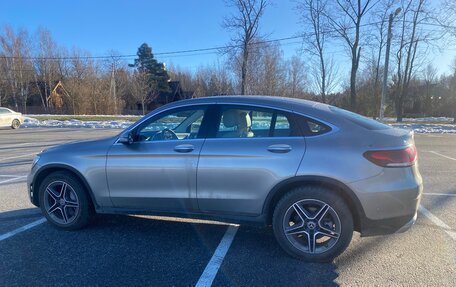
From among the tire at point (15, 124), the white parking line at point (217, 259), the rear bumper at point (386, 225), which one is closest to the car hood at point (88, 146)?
the white parking line at point (217, 259)


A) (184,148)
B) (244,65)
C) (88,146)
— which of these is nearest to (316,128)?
(184,148)

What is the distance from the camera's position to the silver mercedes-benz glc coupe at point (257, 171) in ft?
10.1

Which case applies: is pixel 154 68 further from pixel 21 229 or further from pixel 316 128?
pixel 316 128

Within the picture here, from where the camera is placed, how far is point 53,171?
4.11 m

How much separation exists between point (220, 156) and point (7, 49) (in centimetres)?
5839

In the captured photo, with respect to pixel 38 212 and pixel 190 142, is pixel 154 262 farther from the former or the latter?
pixel 38 212

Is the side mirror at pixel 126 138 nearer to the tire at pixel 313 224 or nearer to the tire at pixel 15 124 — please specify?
the tire at pixel 313 224

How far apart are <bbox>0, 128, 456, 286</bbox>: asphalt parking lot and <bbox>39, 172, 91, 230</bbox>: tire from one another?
0.51ft

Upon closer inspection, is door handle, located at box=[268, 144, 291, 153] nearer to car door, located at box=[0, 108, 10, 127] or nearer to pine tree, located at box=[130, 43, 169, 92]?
car door, located at box=[0, 108, 10, 127]

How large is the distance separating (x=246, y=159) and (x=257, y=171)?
0.17m

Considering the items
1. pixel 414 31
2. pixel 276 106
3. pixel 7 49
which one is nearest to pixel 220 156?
pixel 276 106

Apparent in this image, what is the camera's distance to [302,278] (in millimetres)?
2975

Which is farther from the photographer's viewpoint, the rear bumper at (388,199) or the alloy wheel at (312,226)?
the alloy wheel at (312,226)

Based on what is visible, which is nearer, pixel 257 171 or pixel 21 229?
pixel 257 171
